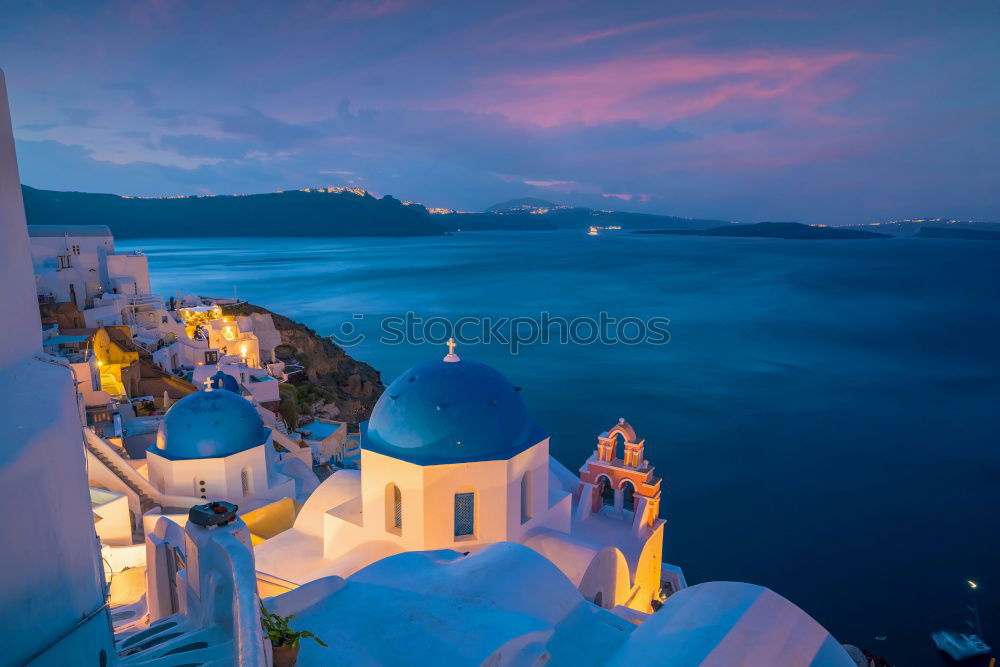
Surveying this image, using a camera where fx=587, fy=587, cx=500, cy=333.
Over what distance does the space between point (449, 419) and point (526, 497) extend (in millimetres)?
2254

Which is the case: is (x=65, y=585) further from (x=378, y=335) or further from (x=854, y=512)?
(x=378, y=335)

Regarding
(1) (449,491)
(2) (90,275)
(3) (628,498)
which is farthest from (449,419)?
(2) (90,275)

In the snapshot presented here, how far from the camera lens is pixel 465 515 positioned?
389 inches

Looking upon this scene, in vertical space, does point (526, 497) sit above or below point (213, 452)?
above

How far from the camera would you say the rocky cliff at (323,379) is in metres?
32.6

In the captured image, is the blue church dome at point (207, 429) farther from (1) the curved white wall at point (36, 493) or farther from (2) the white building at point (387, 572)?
Result: (1) the curved white wall at point (36, 493)

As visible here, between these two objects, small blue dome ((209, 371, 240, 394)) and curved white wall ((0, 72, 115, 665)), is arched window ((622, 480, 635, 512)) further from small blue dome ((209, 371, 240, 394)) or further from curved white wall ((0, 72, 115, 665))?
small blue dome ((209, 371, 240, 394))

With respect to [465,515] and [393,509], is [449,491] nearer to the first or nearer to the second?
[465,515]

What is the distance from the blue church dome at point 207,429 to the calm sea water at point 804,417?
15818 millimetres

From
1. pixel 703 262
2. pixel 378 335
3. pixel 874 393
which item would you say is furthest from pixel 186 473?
pixel 703 262

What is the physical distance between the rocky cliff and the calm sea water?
5.07m

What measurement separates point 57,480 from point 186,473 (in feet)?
37.8

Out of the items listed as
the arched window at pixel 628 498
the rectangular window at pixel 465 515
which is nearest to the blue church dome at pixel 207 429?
the rectangular window at pixel 465 515

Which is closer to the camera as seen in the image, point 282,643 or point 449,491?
point 282,643
